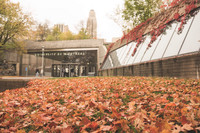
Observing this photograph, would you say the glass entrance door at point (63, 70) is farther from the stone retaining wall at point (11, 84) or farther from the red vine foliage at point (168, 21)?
the stone retaining wall at point (11, 84)

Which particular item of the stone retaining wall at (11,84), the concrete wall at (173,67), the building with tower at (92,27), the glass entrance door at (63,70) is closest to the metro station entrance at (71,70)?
the glass entrance door at (63,70)

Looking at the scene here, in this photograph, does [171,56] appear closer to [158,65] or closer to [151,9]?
[158,65]

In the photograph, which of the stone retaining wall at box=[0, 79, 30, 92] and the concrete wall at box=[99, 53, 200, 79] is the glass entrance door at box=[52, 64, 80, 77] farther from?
the concrete wall at box=[99, 53, 200, 79]

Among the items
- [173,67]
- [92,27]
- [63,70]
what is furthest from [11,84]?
[92,27]

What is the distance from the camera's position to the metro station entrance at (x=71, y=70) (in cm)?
2706

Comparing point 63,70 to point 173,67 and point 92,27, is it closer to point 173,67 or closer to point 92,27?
point 173,67

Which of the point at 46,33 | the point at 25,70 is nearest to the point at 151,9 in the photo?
the point at 25,70

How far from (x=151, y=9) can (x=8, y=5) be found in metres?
21.8

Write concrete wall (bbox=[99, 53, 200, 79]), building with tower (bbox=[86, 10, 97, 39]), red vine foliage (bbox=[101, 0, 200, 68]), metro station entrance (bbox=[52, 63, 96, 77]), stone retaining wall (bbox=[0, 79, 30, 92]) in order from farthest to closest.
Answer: building with tower (bbox=[86, 10, 97, 39]) → metro station entrance (bbox=[52, 63, 96, 77]) → stone retaining wall (bbox=[0, 79, 30, 92]) → red vine foliage (bbox=[101, 0, 200, 68]) → concrete wall (bbox=[99, 53, 200, 79])

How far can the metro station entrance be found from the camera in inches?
1065

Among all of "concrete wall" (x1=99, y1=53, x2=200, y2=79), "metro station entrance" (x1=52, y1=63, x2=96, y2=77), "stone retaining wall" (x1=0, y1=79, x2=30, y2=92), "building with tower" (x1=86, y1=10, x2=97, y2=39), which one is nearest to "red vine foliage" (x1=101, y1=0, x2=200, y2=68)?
"concrete wall" (x1=99, y1=53, x2=200, y2=79)

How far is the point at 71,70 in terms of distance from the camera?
26.6m

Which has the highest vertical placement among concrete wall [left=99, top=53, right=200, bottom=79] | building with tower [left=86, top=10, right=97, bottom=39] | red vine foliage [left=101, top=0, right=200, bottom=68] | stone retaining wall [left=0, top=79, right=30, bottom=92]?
building with tower [left=86, top=10, right=97, bottom=39]

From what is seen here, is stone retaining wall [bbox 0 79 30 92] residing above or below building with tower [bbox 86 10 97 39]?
below
